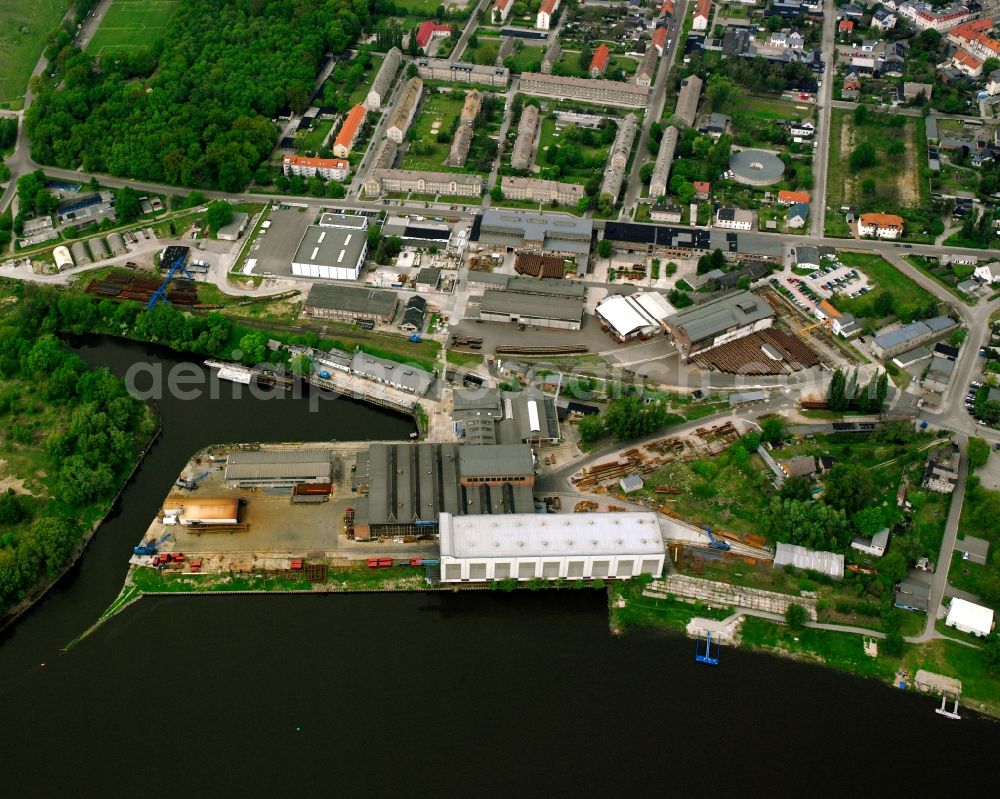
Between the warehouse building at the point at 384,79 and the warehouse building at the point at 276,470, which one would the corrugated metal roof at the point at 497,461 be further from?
the warehouse building at the point at 384,79

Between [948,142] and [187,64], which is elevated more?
[187,64]

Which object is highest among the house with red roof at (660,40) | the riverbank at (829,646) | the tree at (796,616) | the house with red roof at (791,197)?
the house with red roof at (660,40)

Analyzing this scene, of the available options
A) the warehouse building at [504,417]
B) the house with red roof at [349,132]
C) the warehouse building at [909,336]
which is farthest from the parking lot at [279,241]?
the warehouse building at [909,336]

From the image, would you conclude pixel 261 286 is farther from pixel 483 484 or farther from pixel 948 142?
pixel 948 142

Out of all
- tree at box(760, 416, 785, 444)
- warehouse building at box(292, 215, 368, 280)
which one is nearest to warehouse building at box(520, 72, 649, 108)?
warehouse building at box(292, 215, 368, 280)

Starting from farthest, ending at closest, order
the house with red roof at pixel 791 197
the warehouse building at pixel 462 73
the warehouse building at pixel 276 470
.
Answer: the warehouse building at pixel 462 73 < the house with red roof at pixel 791 197 < the warehouse building at pixel 276 470

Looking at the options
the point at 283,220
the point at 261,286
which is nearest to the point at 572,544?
the point at 261,286

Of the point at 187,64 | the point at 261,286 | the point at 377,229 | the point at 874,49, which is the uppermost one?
the point at 874,49
